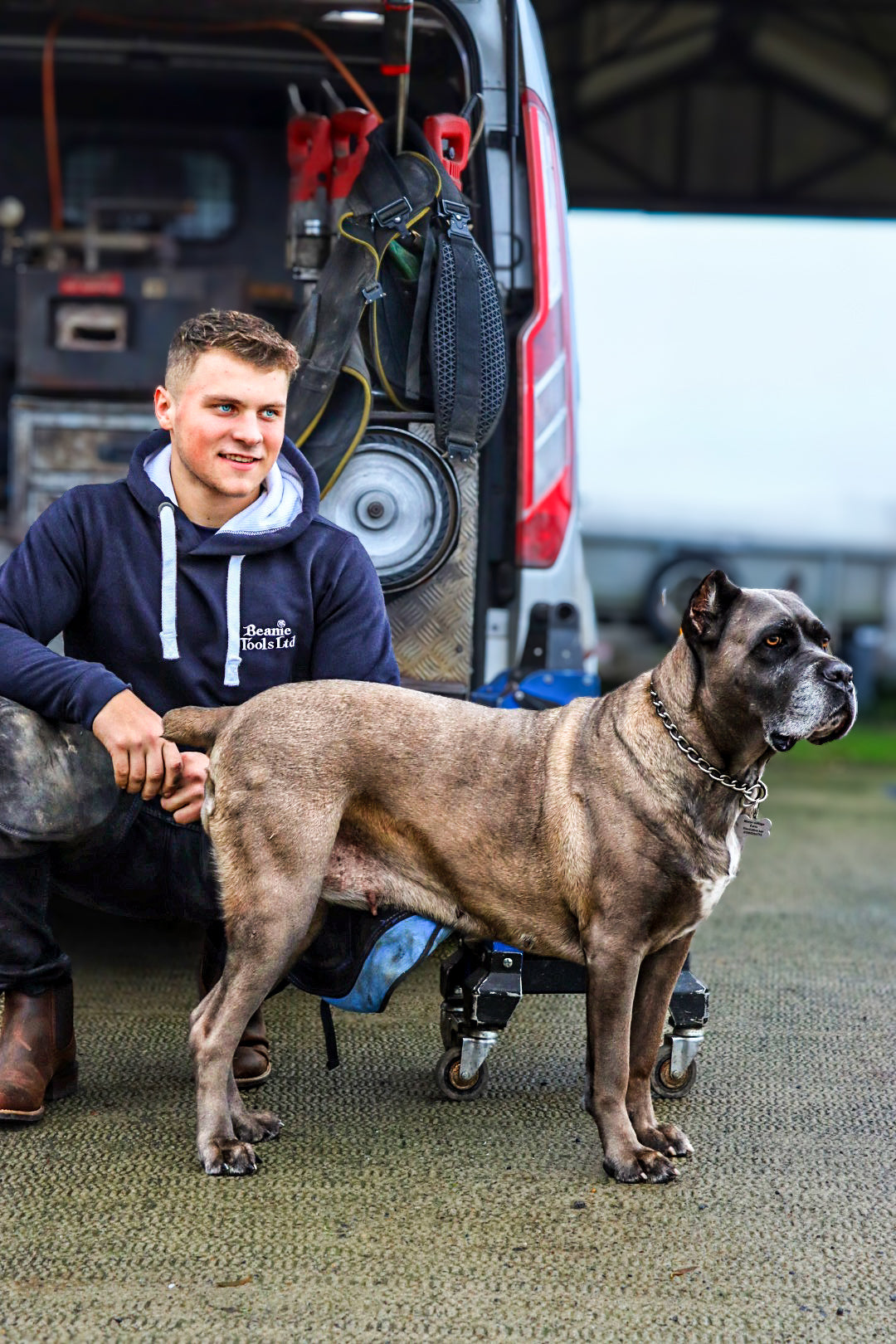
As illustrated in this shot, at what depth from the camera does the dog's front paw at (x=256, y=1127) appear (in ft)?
8.36

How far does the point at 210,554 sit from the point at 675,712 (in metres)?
0.98

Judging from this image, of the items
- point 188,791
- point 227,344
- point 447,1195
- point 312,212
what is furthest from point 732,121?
point 447,1195

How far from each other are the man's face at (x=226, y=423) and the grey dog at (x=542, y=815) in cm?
48

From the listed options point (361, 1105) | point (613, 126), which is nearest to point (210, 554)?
point (361, 1105)

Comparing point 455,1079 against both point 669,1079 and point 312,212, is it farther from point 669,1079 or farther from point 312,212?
point 312,212

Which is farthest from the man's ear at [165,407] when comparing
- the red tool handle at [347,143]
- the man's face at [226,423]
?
the red tool handle at [347,143]

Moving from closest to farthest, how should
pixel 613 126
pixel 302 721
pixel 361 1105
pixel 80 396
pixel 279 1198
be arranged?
1. pixel 279 1198
2. pixel 302 721
3. pixel 361 1105
4. pixel 80 396
5. pixel 613 126

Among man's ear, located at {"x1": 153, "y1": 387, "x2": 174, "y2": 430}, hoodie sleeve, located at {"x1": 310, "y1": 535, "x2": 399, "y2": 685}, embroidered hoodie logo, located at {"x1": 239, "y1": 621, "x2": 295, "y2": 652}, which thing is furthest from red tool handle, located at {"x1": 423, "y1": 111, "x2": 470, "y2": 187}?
embroidered hoodie logo, located at {"x1": 239, "y1": 621, "x2": 295, "y2": 652}

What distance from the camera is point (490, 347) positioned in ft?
11.2

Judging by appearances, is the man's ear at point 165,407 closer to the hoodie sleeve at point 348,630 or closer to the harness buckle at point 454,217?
the hoodie sleeve at point 348,630

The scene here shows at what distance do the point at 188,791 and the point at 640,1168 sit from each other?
1070 mm

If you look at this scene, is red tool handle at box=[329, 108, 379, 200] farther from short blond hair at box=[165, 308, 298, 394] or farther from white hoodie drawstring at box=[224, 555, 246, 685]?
white hoodie drawstring at box=[224, 555, 246, 685]

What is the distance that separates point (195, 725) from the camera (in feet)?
8.55

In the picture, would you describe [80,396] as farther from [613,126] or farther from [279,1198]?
[613,126]
